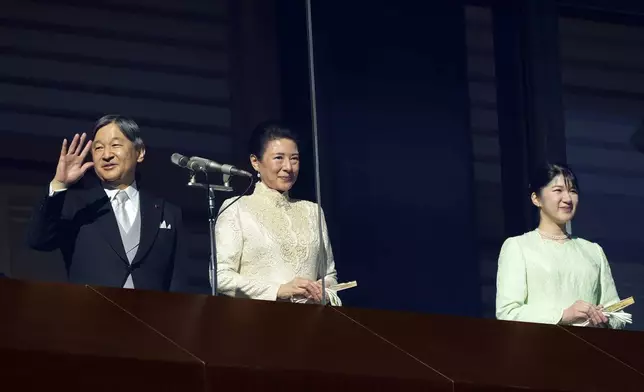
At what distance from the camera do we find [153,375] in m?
→ 7.58

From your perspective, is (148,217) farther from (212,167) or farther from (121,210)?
(212,167)

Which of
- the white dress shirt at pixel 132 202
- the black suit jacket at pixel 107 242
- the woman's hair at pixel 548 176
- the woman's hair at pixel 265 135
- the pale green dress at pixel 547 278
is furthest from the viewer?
the woman's hair at pixel 548 176

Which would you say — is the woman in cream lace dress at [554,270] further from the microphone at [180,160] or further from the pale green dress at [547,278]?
the microphone at [180,160]

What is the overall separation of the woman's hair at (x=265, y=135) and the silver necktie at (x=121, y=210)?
1.98 ft

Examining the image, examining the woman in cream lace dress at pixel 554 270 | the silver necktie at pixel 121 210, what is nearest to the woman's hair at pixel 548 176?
the woman in cream lace dress at pixel 554 270

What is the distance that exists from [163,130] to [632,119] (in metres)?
2.43

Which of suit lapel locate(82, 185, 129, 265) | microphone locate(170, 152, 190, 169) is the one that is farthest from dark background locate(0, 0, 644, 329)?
suit lapel locate(82, 185, 129, 265)

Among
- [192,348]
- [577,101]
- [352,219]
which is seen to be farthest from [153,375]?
[577,101]

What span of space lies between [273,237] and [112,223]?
731mm

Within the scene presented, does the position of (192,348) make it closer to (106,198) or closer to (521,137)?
(106,198)

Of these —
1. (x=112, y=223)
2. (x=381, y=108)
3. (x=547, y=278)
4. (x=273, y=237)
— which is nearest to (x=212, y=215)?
(x=273, y=237)

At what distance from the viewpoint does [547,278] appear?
9.12 m

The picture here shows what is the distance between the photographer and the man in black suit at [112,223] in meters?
8.18

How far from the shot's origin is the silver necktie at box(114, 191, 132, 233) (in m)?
8.35
